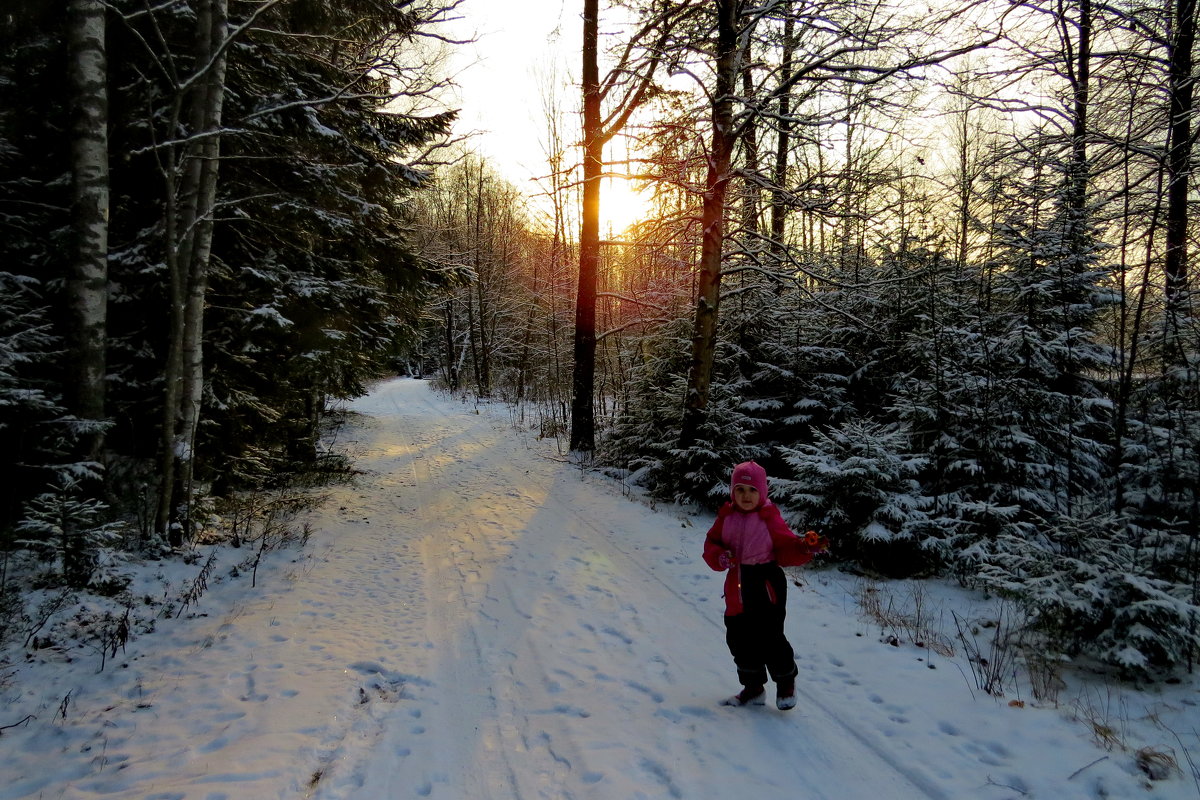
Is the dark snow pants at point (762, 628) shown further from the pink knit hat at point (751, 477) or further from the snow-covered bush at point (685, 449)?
the snow-covered bush at point (685, 449)

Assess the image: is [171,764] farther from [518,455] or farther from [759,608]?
[518,455]

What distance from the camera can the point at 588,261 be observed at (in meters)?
12.7

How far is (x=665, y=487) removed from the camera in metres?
9.43

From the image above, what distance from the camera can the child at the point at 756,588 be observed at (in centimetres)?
361

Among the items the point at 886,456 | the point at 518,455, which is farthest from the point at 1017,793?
the point at 518,455

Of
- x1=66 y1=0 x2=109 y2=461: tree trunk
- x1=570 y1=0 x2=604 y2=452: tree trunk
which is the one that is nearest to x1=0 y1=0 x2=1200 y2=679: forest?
x1=66 y1=0 x2=109 y2=461: tree trunk

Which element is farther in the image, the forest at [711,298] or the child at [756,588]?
the forest at [711,298]

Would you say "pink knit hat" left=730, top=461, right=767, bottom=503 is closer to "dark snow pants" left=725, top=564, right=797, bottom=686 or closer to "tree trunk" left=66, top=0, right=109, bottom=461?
"dark snow pants" left=725, top=564, right=797, bottom=686

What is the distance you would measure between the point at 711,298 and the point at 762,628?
6.27 meters

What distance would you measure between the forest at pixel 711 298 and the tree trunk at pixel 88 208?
28 millimetres

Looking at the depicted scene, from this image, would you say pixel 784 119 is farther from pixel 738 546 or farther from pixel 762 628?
pixel 762 628

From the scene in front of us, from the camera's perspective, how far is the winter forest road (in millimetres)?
3049

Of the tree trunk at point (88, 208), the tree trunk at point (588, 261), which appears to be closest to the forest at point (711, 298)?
the tree trunk at point (88, 208)

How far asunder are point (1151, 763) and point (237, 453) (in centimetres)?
963
